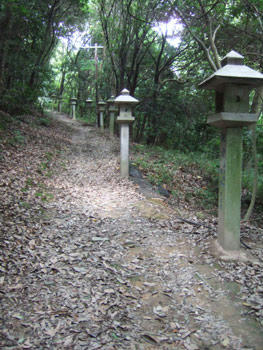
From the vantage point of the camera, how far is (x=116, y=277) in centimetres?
380

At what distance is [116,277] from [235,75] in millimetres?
3166

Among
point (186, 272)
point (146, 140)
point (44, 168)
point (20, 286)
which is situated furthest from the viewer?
point (146, 140)

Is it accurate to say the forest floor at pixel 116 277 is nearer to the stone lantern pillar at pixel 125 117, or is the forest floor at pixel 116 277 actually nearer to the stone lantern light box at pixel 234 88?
the stone lantern pillar at pixel 125 117

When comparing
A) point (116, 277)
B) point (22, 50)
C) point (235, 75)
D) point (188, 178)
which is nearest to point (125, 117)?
point (188, 178)

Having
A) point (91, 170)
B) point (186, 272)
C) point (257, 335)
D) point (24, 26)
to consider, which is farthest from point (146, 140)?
point (257, 335)

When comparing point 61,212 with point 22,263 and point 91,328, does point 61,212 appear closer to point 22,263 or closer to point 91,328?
point 22,263

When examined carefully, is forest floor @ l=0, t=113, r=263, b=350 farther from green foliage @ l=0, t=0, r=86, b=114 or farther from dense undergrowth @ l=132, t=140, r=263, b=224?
green foliage @ l=0, t=0, r=86, b=114

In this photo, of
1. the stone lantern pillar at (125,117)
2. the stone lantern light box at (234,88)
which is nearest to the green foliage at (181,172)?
the stone lantern pillar at (125,117)

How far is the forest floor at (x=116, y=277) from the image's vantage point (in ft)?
9.29

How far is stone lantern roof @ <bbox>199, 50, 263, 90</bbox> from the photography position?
12.9 ft

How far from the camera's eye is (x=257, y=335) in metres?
2.93

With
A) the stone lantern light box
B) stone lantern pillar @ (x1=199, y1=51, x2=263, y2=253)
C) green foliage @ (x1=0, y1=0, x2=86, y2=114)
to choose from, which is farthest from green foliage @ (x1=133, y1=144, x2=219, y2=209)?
green foliage @ (x1=0, y1=0, x2=86, y2=114)

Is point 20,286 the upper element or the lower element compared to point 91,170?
lower

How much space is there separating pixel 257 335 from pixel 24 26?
1131cm
